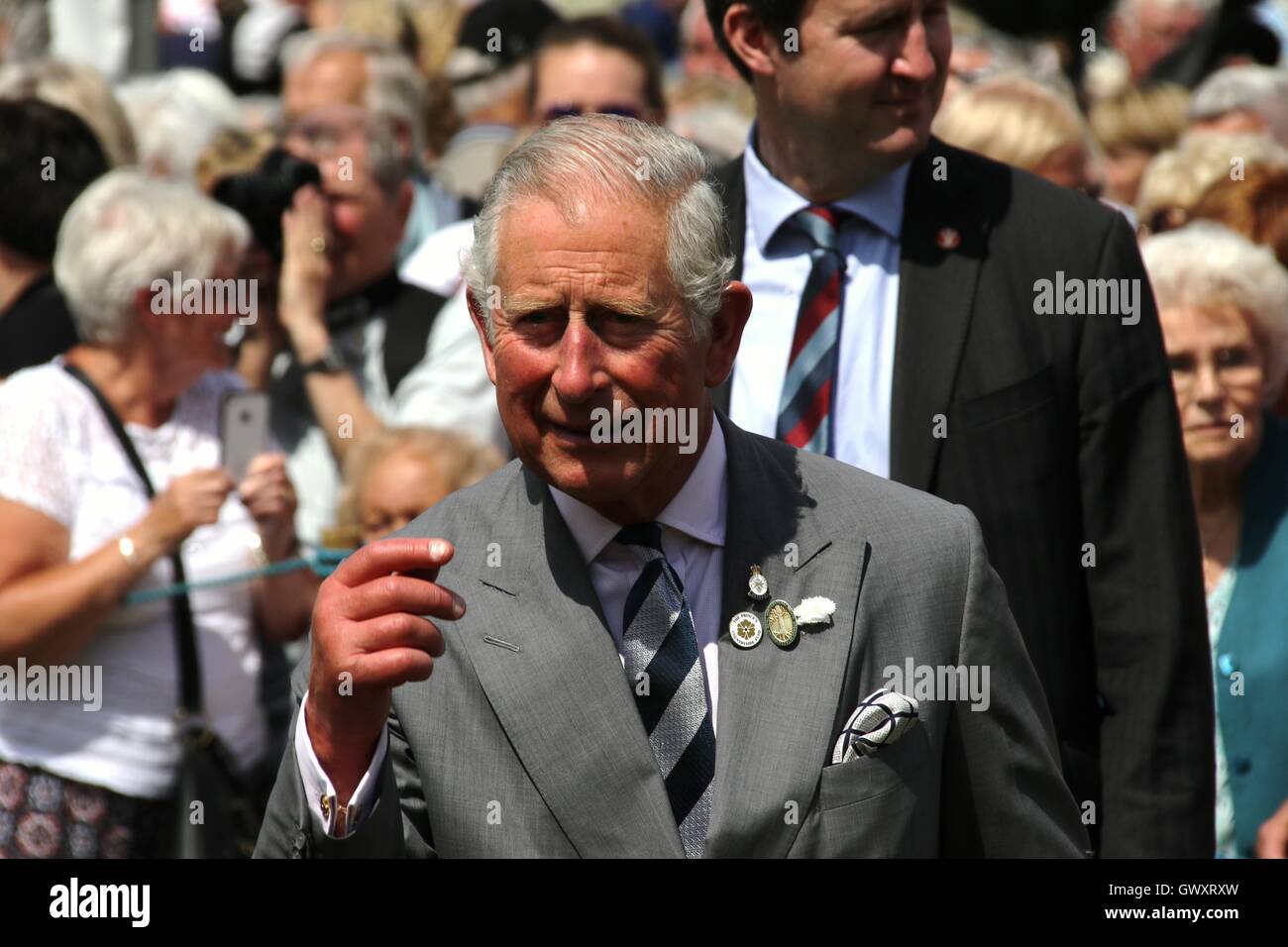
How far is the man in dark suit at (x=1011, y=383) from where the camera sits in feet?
11.2

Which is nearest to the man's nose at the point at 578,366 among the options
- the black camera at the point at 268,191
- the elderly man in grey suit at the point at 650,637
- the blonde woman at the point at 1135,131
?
the elderly man in grey suit at the point at 650,637

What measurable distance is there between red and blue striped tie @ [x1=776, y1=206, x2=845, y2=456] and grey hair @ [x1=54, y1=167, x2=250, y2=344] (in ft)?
5.87

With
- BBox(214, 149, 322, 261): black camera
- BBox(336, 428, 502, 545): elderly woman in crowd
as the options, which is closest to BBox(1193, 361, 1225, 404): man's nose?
BBox(336, 428, 502, 545): elderly woman in crowd

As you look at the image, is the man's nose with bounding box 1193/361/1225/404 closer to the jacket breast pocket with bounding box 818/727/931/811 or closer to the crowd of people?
the crowd of people

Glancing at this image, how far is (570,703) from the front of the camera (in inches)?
98.3

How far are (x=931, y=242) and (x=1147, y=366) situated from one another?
19.0 inches

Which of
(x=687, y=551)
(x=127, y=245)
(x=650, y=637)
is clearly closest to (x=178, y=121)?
(x=127, y=245)

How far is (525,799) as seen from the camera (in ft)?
8.14

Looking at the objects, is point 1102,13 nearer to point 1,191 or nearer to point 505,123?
point 505,123

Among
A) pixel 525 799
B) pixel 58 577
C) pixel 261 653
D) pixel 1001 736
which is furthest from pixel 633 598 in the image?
pixel 261 653

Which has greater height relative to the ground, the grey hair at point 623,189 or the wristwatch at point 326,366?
the wristwatch at point 326,366

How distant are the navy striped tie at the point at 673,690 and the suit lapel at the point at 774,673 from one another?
4 cm

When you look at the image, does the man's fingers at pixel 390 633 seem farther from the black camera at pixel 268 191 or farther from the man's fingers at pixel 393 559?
the black camera at pixel 268 191

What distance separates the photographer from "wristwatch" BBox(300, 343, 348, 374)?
523cm
